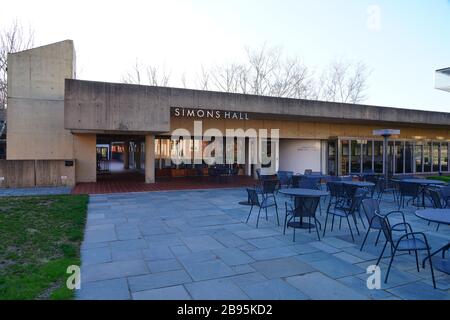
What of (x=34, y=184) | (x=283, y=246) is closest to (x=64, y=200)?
(x=34, y=184)

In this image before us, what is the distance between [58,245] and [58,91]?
11819mm

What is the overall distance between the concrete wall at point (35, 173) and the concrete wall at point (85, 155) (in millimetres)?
1466

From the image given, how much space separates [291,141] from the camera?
17.4 metres

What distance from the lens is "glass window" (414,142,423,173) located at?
1919cm

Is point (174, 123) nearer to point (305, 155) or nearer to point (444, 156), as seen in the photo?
point (305, 155)

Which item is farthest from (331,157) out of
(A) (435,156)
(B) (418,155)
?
(A) (435,156)

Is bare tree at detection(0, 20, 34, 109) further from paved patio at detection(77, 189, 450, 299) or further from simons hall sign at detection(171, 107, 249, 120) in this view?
paved patio at detection(77, 189, 450, 299)

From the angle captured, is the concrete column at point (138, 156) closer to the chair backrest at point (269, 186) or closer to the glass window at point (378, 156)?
the chair backrest at point (269, 186)

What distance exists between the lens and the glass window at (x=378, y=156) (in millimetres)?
17469

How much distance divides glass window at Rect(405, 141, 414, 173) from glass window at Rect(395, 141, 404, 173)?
0.39m

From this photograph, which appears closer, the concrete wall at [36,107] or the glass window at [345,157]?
the concrete wall at [36,107]

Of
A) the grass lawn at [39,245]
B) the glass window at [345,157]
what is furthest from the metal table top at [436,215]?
the glass window at [345,157]
